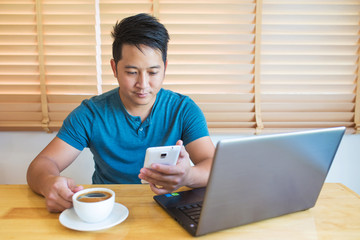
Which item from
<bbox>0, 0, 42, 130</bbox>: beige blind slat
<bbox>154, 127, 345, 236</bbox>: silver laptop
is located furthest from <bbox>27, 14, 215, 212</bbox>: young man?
<bbox>0, 0, 42, 130</bbox>: beige blind slat

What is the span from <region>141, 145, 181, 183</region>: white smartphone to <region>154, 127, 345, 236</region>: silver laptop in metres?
0.14

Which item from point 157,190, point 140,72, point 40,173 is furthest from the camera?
point 140,72

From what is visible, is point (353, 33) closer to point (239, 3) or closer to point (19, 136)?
point (239, 3)

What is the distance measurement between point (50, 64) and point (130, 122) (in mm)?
1010

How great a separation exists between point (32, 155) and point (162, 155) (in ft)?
5.36

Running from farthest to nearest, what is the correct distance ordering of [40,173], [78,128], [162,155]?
[78,128] → [40,173] → [162,155]

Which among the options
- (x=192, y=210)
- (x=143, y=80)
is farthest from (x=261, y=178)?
(x=143, y=80)

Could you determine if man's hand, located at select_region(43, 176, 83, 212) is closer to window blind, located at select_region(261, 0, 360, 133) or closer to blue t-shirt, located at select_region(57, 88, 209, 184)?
blue t-shirt, located at select_region(57, 88, 209, 184)

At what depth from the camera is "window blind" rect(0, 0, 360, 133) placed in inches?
79.6

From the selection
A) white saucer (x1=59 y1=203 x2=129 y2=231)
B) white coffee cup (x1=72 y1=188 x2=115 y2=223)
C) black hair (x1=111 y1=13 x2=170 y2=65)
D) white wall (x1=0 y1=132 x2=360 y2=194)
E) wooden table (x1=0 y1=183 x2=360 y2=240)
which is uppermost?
black hair (x1=111 y1=13 x2=170 y2=65)

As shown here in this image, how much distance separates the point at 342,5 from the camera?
2041 millimetres

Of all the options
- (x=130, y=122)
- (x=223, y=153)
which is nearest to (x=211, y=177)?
(x=223, y=153)

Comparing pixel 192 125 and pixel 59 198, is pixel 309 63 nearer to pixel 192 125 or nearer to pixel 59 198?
pixel 192 125

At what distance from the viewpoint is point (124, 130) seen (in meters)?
1.41
